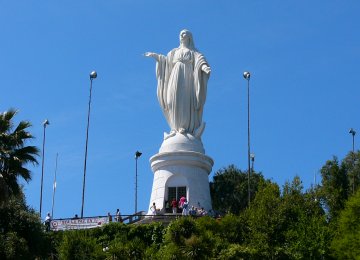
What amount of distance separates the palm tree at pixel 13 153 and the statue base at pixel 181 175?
14.8m

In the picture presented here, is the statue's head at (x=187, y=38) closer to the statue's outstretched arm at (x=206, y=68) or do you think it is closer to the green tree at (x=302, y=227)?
the statue's outstretched arm at (x=206, y=68)

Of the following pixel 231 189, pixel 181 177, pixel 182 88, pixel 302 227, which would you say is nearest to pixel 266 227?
pixel 302 227

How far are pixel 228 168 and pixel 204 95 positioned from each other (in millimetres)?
17050

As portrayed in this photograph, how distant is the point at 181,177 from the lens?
51.4 metres

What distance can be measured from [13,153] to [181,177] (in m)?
16.4

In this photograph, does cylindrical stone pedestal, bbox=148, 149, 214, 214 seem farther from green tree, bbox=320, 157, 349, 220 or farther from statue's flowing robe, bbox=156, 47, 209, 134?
green tree, bbox=320, 157, 349, 220

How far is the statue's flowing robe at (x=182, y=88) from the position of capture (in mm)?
53906

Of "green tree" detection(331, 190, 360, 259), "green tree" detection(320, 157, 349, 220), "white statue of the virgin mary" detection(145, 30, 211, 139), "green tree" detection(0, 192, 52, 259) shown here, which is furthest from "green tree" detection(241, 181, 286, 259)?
"white statue of the virgin mary" detection(145, 30, 211, 139)

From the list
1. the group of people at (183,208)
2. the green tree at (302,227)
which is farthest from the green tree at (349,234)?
the group of people at (183,208)

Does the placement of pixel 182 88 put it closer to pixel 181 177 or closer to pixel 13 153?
pixel 181 177

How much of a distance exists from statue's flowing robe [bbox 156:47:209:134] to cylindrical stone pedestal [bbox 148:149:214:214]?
102 inches

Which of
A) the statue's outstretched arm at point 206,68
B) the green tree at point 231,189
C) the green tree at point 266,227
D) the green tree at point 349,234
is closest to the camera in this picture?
the green tree at point 349,234

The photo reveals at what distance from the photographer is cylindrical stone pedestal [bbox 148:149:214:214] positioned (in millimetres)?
51281

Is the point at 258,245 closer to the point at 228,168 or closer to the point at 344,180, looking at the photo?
the point at 344,180
